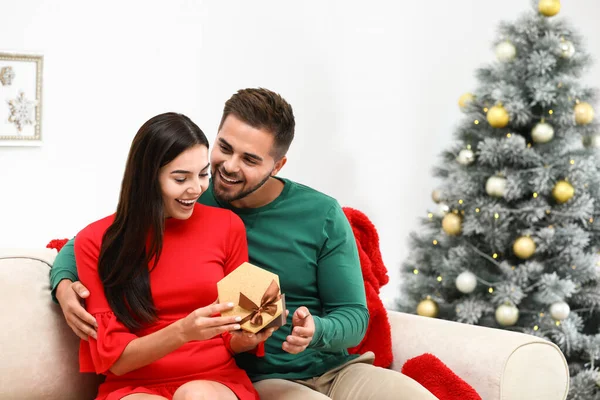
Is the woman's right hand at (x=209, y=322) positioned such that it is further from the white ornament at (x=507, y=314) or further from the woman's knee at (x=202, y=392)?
the white ornament at (x=507, y=314)

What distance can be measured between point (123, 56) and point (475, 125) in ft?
5.38

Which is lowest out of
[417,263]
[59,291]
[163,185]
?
[417,263]

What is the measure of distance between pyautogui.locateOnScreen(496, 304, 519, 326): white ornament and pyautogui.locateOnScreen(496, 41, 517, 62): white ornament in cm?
106

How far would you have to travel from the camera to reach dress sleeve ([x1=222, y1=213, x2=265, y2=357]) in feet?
5.99

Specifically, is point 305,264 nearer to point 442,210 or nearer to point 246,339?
point 246,339

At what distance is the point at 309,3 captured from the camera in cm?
382

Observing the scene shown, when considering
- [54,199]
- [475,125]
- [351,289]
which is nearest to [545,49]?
[475,125]

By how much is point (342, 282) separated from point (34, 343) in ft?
2.56

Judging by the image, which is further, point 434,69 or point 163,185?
point 434,69

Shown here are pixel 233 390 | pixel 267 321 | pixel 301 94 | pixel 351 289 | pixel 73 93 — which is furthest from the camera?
pixel 301 94

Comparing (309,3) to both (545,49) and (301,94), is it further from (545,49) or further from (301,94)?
(545,49)

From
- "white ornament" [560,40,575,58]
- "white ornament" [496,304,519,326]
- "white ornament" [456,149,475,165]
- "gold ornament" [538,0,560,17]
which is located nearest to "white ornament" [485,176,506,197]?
"white ornament" [456,149,475,165]

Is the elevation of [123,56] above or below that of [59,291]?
above

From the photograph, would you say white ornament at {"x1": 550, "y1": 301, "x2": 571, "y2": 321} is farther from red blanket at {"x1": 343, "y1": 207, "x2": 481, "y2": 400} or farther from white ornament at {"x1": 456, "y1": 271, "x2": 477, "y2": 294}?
red blanket at {"x1": 343, "y1": 207, "x2": 481, "y2": 400}
